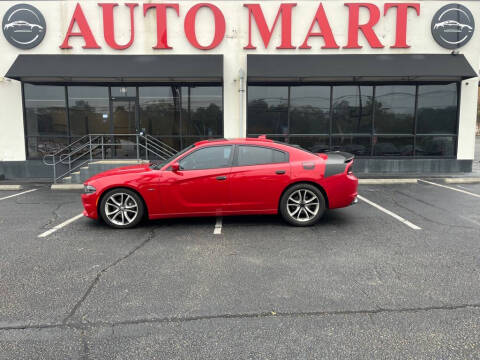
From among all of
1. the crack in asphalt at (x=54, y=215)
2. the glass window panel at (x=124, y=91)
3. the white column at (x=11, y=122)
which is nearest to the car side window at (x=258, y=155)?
the crack in asphalt at (x=54, y=215)

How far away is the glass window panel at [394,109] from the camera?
12266mm

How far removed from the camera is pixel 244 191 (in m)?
5.65

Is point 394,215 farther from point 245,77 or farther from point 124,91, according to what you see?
point 124,91

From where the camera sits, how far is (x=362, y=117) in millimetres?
12398

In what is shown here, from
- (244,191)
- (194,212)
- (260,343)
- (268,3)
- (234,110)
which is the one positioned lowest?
(260,343)

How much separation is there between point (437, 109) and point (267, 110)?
20.7ft

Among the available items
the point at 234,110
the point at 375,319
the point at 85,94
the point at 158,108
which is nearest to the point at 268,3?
the point at 234,110

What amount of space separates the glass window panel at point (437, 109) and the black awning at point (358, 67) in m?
0.93

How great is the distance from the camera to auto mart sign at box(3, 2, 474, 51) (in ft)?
37.3

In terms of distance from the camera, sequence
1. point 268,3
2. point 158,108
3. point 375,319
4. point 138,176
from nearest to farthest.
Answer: point 375,319
point 138,176
point 268,3
point 158,108

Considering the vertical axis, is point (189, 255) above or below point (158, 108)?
below

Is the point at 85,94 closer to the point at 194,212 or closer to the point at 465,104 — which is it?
the point at 194,212

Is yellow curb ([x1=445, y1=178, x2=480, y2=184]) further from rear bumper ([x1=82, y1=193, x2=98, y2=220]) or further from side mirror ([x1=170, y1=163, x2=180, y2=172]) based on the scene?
rear bumper ([x1=82, y1=193, x2=98, y2=220])

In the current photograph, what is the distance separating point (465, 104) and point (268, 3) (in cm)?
802
